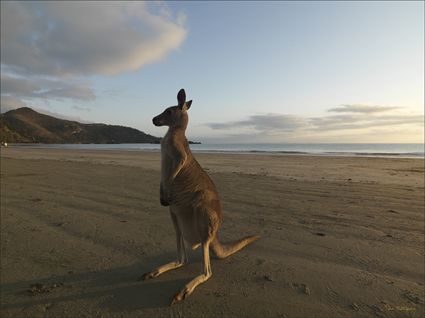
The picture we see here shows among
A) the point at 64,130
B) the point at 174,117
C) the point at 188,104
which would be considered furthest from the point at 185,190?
the point at 64,130

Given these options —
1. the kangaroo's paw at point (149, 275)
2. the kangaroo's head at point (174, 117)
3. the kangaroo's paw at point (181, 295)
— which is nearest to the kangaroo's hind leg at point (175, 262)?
the kangaroo's paw at point (149, 275)

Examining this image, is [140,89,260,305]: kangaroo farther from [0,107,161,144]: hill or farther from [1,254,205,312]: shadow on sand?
[0,107,161,144]: hill

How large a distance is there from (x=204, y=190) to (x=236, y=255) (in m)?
1.06

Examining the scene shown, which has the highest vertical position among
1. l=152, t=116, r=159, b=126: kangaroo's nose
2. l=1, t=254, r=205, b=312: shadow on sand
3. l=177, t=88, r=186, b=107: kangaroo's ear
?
l=177, t=88, r=186, b=107: kangaroo's ear

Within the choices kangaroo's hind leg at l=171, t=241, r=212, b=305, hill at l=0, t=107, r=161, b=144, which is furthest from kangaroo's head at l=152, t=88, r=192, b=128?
hill at l=0, t=107, r=161, b=144

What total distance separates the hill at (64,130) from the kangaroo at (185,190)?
324 feet

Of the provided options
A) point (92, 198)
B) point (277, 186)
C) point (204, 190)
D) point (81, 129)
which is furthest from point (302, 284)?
point (81, 129)

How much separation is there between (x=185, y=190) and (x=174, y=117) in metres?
0.63

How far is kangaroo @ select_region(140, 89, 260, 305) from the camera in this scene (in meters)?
2.88

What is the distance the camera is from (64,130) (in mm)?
111438

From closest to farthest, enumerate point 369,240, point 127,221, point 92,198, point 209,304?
point 209,304
point 369,240
point 127,221
point 92,198

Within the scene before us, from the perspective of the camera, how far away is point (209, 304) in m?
2.71

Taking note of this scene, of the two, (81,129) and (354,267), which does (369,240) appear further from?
(81,129)

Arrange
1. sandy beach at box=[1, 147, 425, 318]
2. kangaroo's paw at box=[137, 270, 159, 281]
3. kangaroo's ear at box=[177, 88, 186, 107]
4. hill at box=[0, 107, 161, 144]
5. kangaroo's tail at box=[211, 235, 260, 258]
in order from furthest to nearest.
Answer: hill at box=[0, 107, 161, 144] → kangaroo's tail at box=[211, 235, 260, 258] → kangaroo's paw at box=[137, 270, 159, 281] → kangaroo's ear at box=[177, 88, 186, 107] → sandy beach at box=[1, 147, 425, 318]
